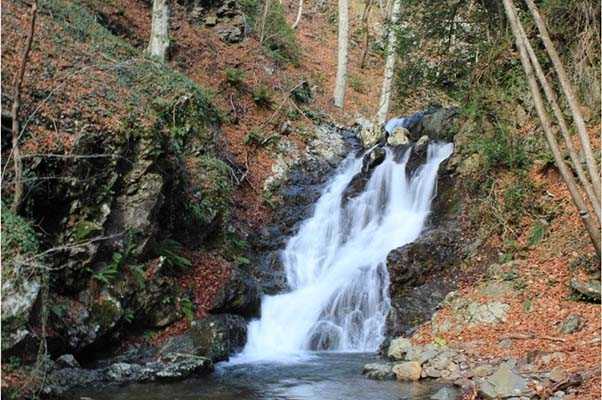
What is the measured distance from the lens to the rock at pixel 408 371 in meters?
8.55

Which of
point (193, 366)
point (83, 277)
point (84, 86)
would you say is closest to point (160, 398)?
point (193, 366)

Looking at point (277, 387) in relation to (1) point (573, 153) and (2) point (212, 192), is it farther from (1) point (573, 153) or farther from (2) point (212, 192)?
(1) point (573, 153)

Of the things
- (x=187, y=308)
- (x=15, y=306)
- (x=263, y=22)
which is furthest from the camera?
(x=263, y=22)

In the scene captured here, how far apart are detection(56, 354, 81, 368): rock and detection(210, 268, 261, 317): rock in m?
2.89

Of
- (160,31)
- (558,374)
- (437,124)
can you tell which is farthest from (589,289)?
(160,31)

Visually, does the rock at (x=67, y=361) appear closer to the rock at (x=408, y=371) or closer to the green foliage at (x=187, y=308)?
the green foliage at (x=187, y=308)

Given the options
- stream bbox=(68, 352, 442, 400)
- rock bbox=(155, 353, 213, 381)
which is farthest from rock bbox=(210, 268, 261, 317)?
rock bbox=(155, 353, 213, 381)

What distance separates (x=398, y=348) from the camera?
32.1 ft

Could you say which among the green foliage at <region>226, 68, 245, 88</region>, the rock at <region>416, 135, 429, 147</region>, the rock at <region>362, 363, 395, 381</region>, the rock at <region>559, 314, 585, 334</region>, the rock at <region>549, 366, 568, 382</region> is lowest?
the rock at <region>362, 363, 395, 381</region>

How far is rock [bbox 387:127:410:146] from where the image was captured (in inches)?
671

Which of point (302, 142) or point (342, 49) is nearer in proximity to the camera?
point (302, 142)

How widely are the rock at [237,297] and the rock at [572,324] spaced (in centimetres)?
555

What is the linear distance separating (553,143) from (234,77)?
14.7m

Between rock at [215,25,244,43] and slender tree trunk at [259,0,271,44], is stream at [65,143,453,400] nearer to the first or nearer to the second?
rock at [215,25,244,43]
